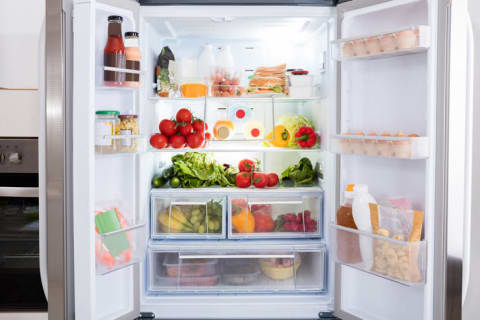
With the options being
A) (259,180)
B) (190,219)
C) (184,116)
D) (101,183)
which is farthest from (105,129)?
(259,180)

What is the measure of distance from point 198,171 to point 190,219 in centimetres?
29

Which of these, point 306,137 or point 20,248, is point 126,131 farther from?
point 306,137

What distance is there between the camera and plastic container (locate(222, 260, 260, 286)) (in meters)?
2.56

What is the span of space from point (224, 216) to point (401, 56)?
50.6 inches

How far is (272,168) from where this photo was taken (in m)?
3.01

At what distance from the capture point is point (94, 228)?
189 centimetres

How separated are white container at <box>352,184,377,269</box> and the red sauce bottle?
48.4 inches

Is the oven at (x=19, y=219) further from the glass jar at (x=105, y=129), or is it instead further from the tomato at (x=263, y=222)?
the tomato at (x=263, y=222)

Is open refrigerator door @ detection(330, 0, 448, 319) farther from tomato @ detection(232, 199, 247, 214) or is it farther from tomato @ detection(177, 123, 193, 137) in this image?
tomato @ detection(177, 123, 193, 137)

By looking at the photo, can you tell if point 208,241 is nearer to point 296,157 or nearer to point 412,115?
point 296,157

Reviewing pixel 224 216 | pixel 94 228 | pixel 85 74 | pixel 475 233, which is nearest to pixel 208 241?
pixel 224 216

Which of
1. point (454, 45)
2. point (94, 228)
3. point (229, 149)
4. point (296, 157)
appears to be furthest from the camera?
point (296, 157)

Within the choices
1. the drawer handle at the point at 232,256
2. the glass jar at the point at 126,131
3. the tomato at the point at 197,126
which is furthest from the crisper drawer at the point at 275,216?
the glass jar at the point at 126,131

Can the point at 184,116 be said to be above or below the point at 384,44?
below
